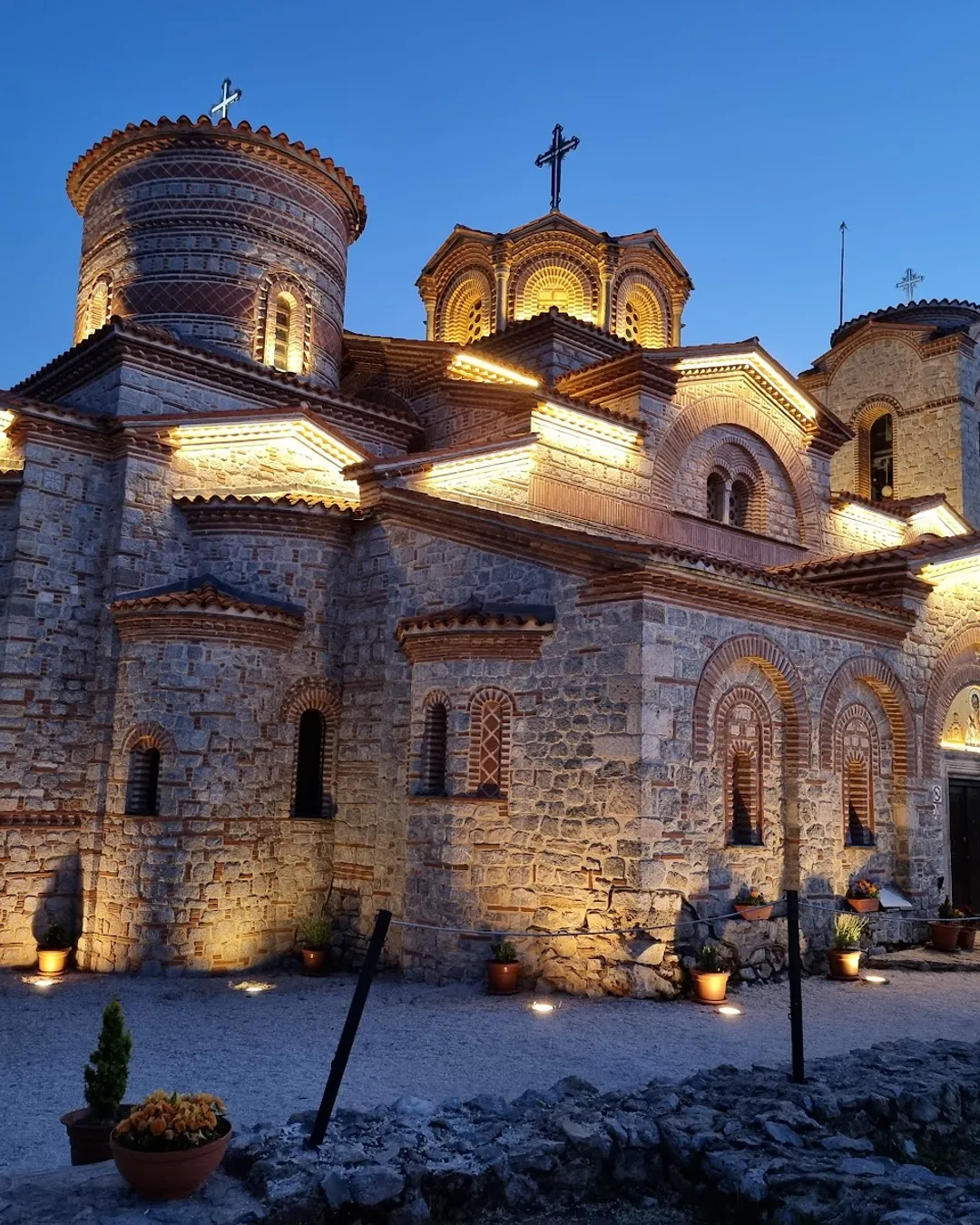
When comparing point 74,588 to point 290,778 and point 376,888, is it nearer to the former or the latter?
point 290,778

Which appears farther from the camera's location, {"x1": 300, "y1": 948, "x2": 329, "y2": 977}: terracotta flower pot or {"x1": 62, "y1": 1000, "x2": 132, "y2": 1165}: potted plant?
{"x1": 300, "y1": 948, "x2": 329, "y2": 977}: terracotta flower pot

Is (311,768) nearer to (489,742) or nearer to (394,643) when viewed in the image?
(394,643)

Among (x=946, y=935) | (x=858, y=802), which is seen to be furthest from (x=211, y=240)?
(x=946, y=935)

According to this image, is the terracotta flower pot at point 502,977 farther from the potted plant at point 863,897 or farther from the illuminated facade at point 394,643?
the potted plant at point 863,897

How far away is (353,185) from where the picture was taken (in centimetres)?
1605

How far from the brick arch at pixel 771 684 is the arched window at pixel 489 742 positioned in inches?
73.3

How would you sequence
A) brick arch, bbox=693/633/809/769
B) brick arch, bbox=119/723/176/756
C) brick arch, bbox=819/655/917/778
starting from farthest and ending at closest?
brick arch, bbox=819/655/917/778 < brick arch, bbox=119/723/176/756 < brick arch, bbox=693/633/809/769

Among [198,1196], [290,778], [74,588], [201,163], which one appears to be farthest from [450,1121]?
[201,163]

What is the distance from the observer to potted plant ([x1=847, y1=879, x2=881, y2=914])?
11.5m

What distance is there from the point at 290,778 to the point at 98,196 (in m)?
A: 9.62

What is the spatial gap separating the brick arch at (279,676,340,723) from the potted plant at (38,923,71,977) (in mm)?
3128

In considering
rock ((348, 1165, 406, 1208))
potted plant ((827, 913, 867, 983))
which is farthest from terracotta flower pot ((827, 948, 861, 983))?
rock ((348, 1165, 406, 1208))

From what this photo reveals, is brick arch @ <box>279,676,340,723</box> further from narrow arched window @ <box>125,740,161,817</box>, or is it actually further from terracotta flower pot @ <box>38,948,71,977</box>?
terracotta flower pot @ <box>38,948,71,977</box>

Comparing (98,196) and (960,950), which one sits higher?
(98,196)
